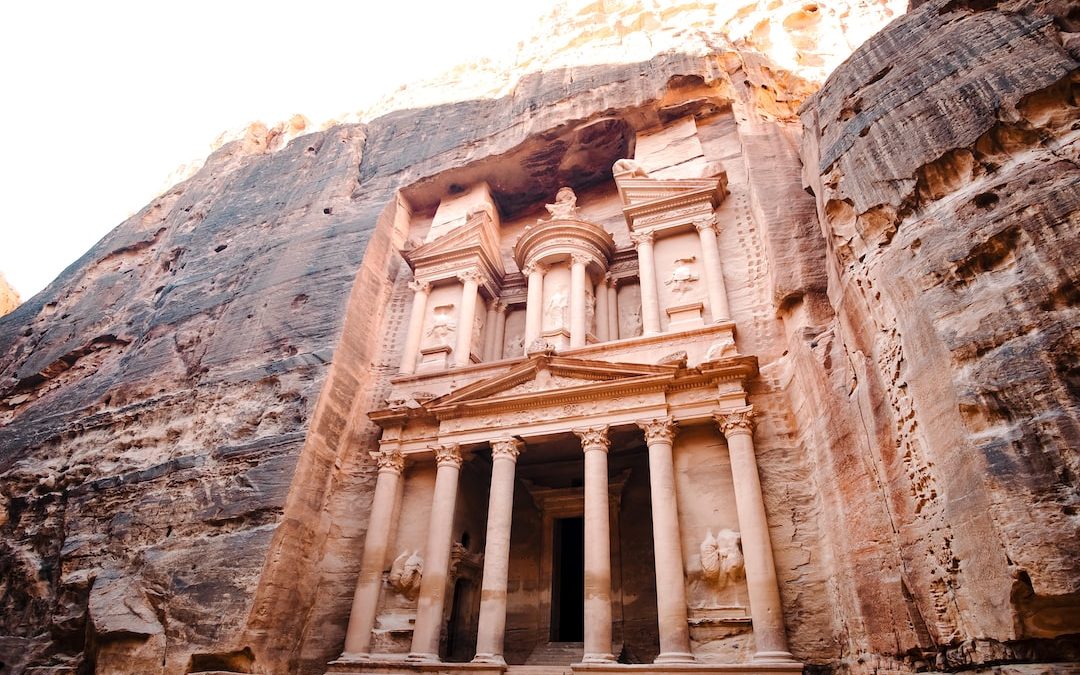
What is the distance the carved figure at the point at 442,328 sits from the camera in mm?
13463

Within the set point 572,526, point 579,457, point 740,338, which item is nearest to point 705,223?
point 740,338

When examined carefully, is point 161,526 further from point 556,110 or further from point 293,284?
point 556,110

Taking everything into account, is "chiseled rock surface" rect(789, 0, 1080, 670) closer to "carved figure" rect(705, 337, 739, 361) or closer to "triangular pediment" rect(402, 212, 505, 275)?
"carved figure" rect(705, 337, 739, 361)

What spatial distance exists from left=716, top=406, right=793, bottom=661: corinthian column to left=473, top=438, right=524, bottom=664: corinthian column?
3.53 meters

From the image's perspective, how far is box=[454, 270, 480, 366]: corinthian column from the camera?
12.9 meters

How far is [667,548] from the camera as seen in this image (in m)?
8.72

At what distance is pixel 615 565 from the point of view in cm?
1088

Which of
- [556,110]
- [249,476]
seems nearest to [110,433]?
[249,476]

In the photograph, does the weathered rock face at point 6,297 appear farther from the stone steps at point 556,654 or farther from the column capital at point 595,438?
the column capital at point 595,438

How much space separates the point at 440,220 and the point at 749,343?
915 cm

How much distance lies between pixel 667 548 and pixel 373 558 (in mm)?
4904

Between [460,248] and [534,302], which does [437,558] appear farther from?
[460,248]

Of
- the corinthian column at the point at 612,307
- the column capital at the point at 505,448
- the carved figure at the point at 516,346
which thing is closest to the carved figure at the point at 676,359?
the column capital at the point at 505,448

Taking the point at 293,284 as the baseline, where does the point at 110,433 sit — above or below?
below
